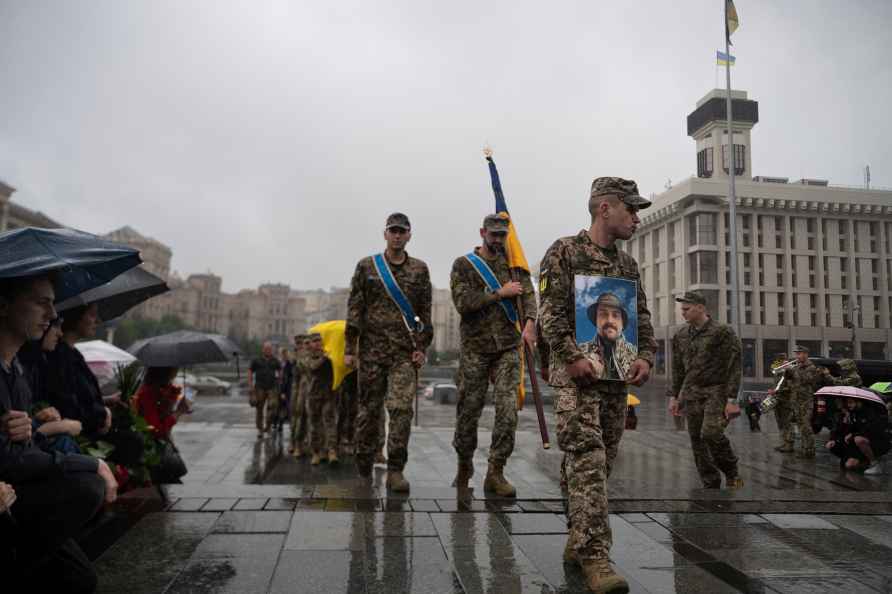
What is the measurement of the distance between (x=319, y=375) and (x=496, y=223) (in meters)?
4.29

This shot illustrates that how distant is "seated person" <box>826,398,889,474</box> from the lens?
301 inches

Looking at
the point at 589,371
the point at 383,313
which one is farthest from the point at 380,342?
the point at 589,371

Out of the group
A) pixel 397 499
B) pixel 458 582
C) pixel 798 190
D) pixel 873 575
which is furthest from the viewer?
pixel 798 190

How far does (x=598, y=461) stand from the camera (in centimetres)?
329

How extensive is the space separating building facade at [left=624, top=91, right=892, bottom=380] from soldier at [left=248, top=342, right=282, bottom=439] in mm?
11133

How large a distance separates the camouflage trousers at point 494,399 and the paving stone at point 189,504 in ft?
7.00

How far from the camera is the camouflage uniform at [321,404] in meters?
8.19

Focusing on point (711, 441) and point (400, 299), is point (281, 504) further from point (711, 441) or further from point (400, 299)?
point (711, 441)

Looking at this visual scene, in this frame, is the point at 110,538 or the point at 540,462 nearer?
the point at 110,538

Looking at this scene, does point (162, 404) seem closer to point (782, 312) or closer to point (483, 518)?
point (483, 518)

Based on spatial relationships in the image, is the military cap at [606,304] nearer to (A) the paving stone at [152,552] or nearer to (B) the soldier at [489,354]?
(B) the soldier at [489,354]

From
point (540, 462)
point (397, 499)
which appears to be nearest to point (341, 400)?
point (540, 462)

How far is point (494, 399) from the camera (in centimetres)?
539

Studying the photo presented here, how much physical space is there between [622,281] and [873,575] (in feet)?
6.72
